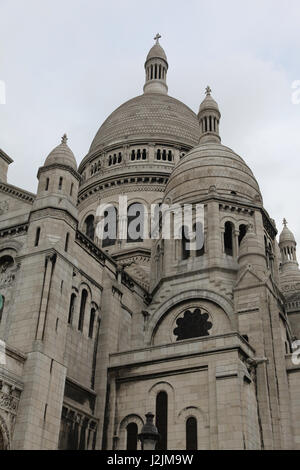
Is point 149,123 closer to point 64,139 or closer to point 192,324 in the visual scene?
point 64,139

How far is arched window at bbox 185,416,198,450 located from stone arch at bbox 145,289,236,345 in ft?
26.1

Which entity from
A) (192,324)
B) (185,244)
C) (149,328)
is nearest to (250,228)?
(185,244)

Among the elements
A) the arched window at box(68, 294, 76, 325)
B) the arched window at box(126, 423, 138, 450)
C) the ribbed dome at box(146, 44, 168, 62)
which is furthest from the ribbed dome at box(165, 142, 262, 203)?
the ribbed dome at box(146, 44, 168, 62)

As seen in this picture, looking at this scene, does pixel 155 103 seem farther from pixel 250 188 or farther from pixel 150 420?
pixel 150 420

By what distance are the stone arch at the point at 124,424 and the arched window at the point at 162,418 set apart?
0.86m

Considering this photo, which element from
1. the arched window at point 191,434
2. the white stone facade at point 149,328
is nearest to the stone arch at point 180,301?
the white stone facade at point 149,328

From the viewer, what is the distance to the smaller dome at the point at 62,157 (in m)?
30.8

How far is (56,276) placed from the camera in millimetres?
26922

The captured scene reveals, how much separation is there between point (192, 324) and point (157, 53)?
45.7 metres

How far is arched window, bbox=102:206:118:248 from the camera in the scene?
48.0m

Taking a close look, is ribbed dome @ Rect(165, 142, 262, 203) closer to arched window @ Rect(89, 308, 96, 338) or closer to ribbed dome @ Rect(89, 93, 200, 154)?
arched window @ Rect(89, 308, 96, 338)

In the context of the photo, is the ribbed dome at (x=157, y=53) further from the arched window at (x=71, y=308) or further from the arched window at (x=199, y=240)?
the arched window at (x=71, y=308)

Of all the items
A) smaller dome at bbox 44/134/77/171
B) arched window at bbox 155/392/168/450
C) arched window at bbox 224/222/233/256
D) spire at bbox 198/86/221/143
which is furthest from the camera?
spire at bbox 198/86/221/143

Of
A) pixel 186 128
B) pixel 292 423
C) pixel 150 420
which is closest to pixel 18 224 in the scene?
pixel 150 420
